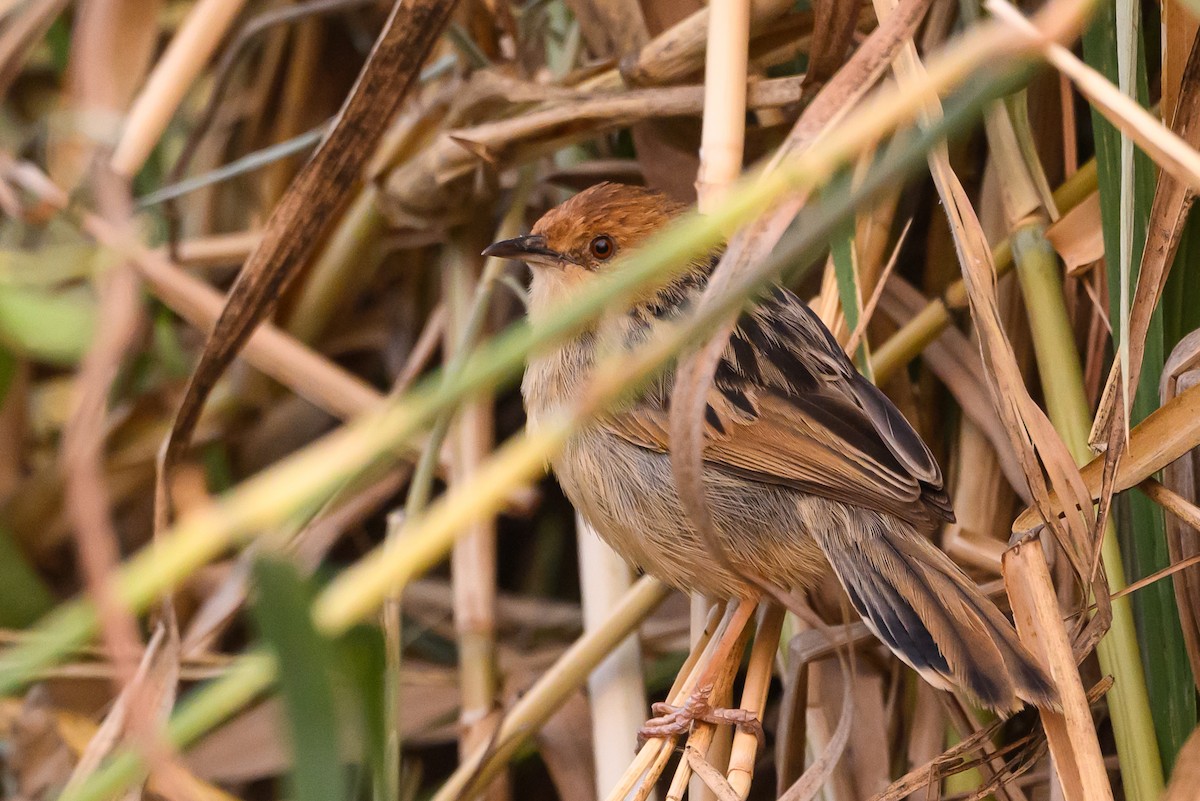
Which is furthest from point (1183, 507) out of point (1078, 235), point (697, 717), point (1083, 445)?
point (697, 717)

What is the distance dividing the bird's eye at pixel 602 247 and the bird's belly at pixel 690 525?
57 centimetres

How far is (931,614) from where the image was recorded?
2.15 metres

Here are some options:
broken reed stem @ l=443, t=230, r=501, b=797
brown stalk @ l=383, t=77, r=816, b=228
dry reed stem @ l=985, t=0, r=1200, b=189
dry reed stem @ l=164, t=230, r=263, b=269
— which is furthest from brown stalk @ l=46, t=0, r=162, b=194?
dry reed stem @ l=985, t=0, r=1200, b=189

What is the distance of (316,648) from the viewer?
45.8 inches

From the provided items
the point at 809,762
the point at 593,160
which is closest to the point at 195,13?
the point at 593,160

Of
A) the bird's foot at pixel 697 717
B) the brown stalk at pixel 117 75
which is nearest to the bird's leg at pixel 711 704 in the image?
the bird's foot at pixel 697 717

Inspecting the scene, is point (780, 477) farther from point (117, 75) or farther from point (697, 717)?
point (117, 75)

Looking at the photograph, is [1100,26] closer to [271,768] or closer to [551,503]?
[551,503]

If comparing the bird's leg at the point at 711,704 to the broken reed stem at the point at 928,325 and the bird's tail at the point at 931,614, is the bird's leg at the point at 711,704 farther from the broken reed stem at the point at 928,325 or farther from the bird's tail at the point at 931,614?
the broken reed stem at the point at 928,325

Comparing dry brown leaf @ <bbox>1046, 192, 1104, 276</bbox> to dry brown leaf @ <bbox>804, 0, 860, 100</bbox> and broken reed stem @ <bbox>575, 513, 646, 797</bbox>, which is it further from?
broken reed stem @ <bbox>575, 513, 646, 797</bbox>

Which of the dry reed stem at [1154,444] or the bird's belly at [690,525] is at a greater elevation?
the dry reed stem at [1154,444]

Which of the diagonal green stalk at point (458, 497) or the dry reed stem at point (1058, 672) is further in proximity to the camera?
the dry reed stem at point (1058, 672)

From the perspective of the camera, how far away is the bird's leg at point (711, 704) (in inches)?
86.4

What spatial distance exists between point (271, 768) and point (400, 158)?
6.09 feet
